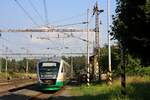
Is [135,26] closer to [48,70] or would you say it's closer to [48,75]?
[48,75]

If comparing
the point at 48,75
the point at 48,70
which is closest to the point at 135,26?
the point at 48,75

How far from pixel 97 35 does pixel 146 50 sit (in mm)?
44857

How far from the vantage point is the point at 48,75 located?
152ft

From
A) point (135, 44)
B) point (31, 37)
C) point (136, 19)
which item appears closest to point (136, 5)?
point (136, 19)

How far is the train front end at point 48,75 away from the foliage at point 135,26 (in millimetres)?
27003

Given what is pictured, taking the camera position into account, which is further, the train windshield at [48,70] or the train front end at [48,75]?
the train windshield at [48,70]

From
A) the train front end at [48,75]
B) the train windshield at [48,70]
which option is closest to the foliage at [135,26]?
the train front end at [48,75]

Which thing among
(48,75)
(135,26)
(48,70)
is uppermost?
(135,26)

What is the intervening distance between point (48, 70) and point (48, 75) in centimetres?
61

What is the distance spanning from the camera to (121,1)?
18.7 meters

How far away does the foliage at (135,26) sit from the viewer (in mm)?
17013

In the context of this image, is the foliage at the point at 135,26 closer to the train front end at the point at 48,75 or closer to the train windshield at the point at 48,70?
the train front end at the point at 48,75

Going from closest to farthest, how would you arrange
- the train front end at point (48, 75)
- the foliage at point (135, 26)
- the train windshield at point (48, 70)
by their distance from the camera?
the foliage at point (135, 26)
the train front end at point (48, 75)
the train windshield at point (48, 70)

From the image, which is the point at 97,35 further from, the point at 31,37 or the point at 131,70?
the point at 31,37
